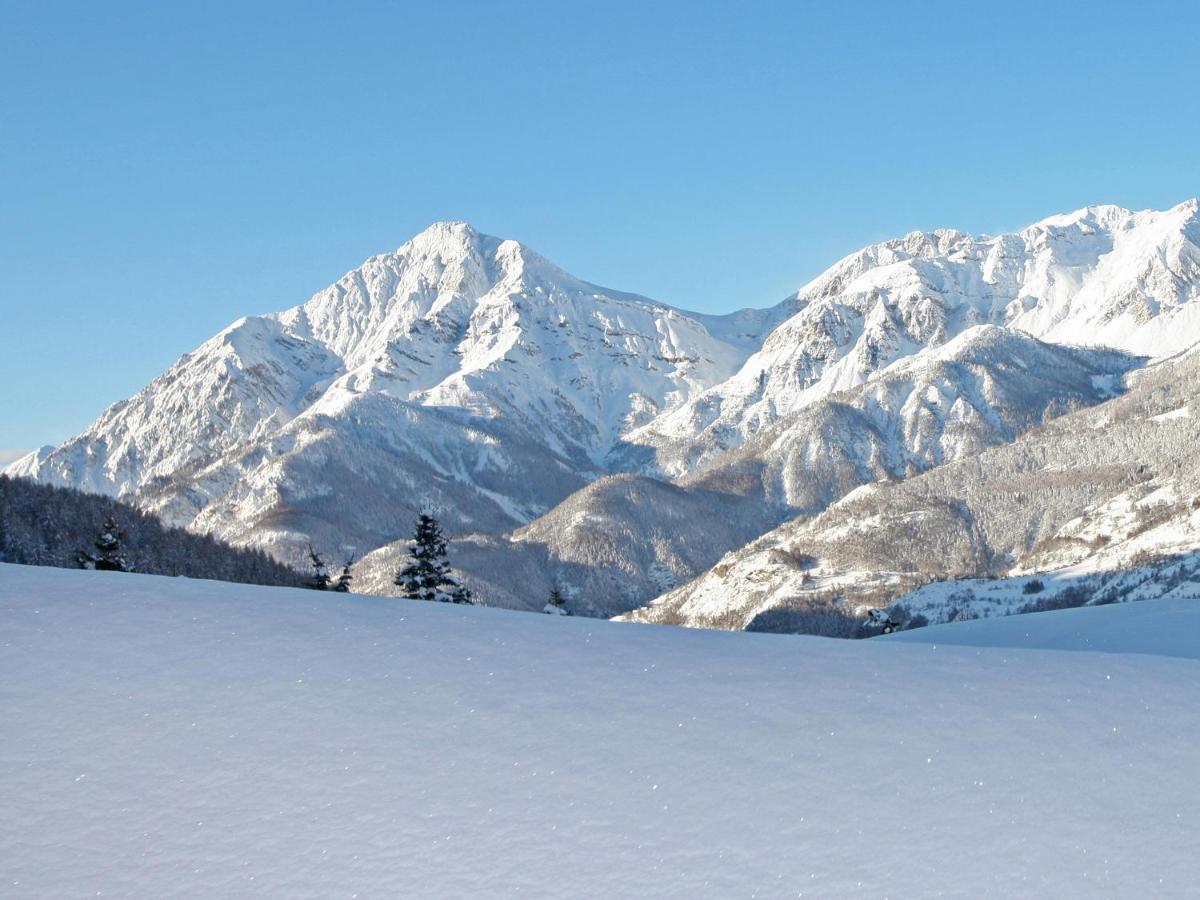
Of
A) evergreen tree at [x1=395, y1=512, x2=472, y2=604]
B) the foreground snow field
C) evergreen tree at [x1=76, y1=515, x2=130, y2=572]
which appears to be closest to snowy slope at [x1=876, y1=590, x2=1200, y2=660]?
the foreground snow field

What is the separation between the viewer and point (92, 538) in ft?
308

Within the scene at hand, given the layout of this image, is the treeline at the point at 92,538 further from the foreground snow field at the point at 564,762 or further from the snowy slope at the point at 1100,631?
the foreground snow field at the point at 564,762

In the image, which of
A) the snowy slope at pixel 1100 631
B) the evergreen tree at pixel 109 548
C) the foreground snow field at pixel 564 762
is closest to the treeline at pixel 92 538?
the evergreen tree at pixel 109 548

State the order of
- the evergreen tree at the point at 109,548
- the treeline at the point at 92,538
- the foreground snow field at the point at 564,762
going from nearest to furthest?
1. the foreground snow field at the point at 564,762
2. the evergreen tree at the point at 109,548
3. the treeline at the point at 92,538

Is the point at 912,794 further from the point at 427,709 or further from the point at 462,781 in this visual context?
the point at 427,709

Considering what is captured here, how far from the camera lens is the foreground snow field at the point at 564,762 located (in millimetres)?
9164

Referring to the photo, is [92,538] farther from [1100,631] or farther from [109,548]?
[1100,631]

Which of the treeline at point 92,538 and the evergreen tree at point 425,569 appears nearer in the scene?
the evergreen tree at point 425,569

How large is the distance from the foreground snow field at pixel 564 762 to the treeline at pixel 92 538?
7936 centimetres

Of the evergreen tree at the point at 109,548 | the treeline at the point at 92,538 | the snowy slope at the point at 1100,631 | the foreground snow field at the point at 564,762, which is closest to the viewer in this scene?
the foreground snow field at the point at 564,762

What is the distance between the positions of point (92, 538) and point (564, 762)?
94147 mm

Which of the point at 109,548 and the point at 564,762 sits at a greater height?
the point at 109,548

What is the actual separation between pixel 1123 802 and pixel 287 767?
7.95 metres

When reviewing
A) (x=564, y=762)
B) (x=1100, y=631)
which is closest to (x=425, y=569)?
(x=1100, y=631)
